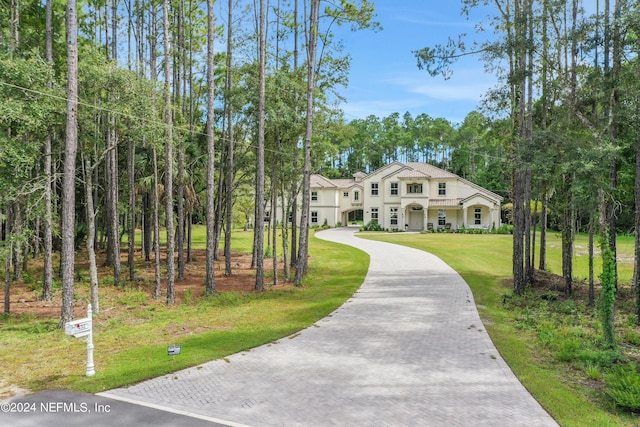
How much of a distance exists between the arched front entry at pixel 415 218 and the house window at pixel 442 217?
1803 millimetres

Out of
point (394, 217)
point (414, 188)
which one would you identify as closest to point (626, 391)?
point (414, 188)

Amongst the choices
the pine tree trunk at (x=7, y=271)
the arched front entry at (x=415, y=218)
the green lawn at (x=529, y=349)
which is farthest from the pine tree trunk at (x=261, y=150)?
the arched front entry at (x=415, y=218)

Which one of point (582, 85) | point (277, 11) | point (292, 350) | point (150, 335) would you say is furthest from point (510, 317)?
point (277, 11)

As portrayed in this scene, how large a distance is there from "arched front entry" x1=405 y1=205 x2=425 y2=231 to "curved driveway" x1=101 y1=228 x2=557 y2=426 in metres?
34.9

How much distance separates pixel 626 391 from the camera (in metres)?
6.21

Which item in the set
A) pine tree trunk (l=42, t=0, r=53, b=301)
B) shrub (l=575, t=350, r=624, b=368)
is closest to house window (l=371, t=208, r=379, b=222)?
pine tree trunk (l=42, t=0, r=53, b=301)

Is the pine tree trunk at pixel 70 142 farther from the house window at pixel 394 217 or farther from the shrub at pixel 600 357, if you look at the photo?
the house window at pixel 394 217

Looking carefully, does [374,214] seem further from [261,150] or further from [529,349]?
[529,349]

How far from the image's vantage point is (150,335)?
10078mm

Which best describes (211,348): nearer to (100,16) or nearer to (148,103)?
(148,103)

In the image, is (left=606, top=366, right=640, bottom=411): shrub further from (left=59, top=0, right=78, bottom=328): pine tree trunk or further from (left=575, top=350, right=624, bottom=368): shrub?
(left=59, top=0, right=78, bottom=328): pine tree trunk

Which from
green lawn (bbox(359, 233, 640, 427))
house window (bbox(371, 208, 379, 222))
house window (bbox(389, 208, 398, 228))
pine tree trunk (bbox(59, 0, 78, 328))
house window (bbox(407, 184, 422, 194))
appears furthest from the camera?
house window (bbox(371, 208, 379, 222))

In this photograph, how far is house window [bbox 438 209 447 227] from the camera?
4506 cm

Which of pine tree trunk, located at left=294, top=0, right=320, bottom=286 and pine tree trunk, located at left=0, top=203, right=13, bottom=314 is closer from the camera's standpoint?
pine tree trunk, located at left=0, top=203, right=13, bottom=314
